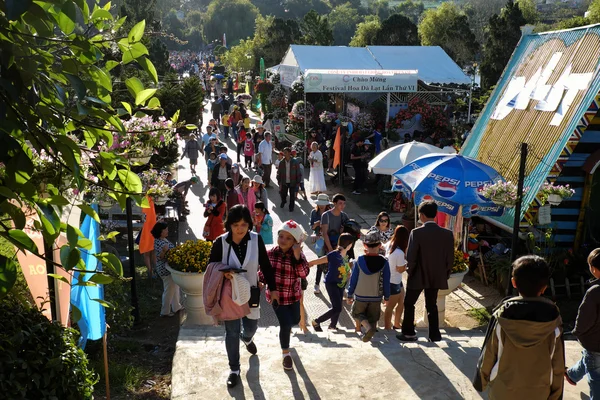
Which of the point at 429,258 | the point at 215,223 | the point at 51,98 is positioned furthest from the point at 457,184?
the point at 51,98

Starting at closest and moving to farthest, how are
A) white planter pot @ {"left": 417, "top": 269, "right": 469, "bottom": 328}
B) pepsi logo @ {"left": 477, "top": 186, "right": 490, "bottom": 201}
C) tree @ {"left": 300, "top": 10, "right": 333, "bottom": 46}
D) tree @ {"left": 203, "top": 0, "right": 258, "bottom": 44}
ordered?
white planter pot @ {"left": 417, "top": 269, "right": 469, "bottom": 328} → pepsi logo @ {"left": 477, "top": 186, "right": 490, "bottom": 201} → tree @ {"left": 300, "top": 10, "right": 333, "bottom": 46} → tree @ {"left": 203, "top": 0, "right": 258, "bottom": 44}

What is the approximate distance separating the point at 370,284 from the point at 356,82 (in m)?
12.3

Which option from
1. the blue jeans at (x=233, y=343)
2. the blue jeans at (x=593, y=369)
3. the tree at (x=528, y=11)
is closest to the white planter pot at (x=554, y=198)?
the blue jeans at (x=593, y=369)

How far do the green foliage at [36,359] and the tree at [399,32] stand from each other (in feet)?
118

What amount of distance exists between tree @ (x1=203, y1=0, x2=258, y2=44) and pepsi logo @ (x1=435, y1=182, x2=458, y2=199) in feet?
284

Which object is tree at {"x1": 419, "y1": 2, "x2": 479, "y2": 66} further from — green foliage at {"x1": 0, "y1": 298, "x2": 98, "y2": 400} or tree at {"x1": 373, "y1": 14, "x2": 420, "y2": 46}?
green foliage at {"x1": 0, "y1": 298, "x2": 98, "y2": 400}

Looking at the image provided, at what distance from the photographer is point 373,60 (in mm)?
23391

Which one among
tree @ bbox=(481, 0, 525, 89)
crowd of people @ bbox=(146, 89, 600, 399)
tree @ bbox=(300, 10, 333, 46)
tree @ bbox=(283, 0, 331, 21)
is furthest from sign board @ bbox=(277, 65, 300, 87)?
tree @ bbox=(283, 0, 331, 21)

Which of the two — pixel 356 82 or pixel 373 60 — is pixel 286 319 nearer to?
pixel 356 82

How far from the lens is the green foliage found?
378cm

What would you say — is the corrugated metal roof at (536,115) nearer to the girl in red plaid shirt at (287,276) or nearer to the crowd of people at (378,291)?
the crowd of people at (378,291)

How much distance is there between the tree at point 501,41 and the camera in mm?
31594

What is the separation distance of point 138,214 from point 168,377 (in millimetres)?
6699

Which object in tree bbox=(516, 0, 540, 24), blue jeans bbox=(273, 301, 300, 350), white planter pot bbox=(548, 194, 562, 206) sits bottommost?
blue jeans bbox=(273, 301, 300, 350)
